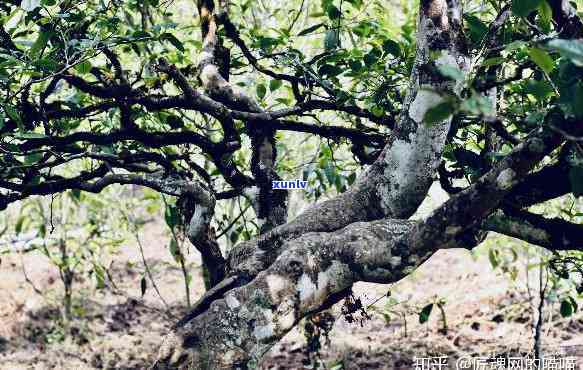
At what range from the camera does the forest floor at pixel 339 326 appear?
16.7 ft

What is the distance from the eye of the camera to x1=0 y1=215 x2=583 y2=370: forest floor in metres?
5.09

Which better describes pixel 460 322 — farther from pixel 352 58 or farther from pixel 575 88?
pixel 575 88

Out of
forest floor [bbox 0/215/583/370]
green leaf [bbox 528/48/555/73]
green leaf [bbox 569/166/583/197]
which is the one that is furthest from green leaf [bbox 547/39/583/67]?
forest floor [bbox 0/215/583/370]

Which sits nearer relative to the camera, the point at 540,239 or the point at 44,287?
the point at 540,239

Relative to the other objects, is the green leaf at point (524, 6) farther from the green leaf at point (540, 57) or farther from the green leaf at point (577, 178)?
the green leaf at point (577, 178)

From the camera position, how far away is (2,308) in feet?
20.8

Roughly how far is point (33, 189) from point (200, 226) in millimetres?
682

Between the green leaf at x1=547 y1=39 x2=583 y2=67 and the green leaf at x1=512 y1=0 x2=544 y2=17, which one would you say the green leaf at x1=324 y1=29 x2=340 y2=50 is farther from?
the green leaf at x1=547 y1=39 x2=583 y2=67

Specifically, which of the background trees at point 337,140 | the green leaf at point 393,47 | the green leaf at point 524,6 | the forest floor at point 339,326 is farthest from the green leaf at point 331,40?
the forest floor at point 339,326

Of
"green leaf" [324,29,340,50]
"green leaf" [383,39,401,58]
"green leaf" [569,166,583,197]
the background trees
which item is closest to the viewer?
"green leaf" [569,166,583,197]

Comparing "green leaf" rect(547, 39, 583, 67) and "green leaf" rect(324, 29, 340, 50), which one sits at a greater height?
"green leaf" rect(324, 29, 340, 50)

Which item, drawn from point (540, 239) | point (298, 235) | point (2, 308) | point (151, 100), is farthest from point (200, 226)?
point (2, 308)

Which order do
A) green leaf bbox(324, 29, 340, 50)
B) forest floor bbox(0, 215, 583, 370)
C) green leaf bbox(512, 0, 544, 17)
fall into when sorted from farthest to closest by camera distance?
forest floor bbox(0, 215, 583, 370) < green leaf bbox(324, 29, 340, 50) < green leaf bbox(512, 0, 544, 17)

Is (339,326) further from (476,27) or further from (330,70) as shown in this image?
(476,27)
